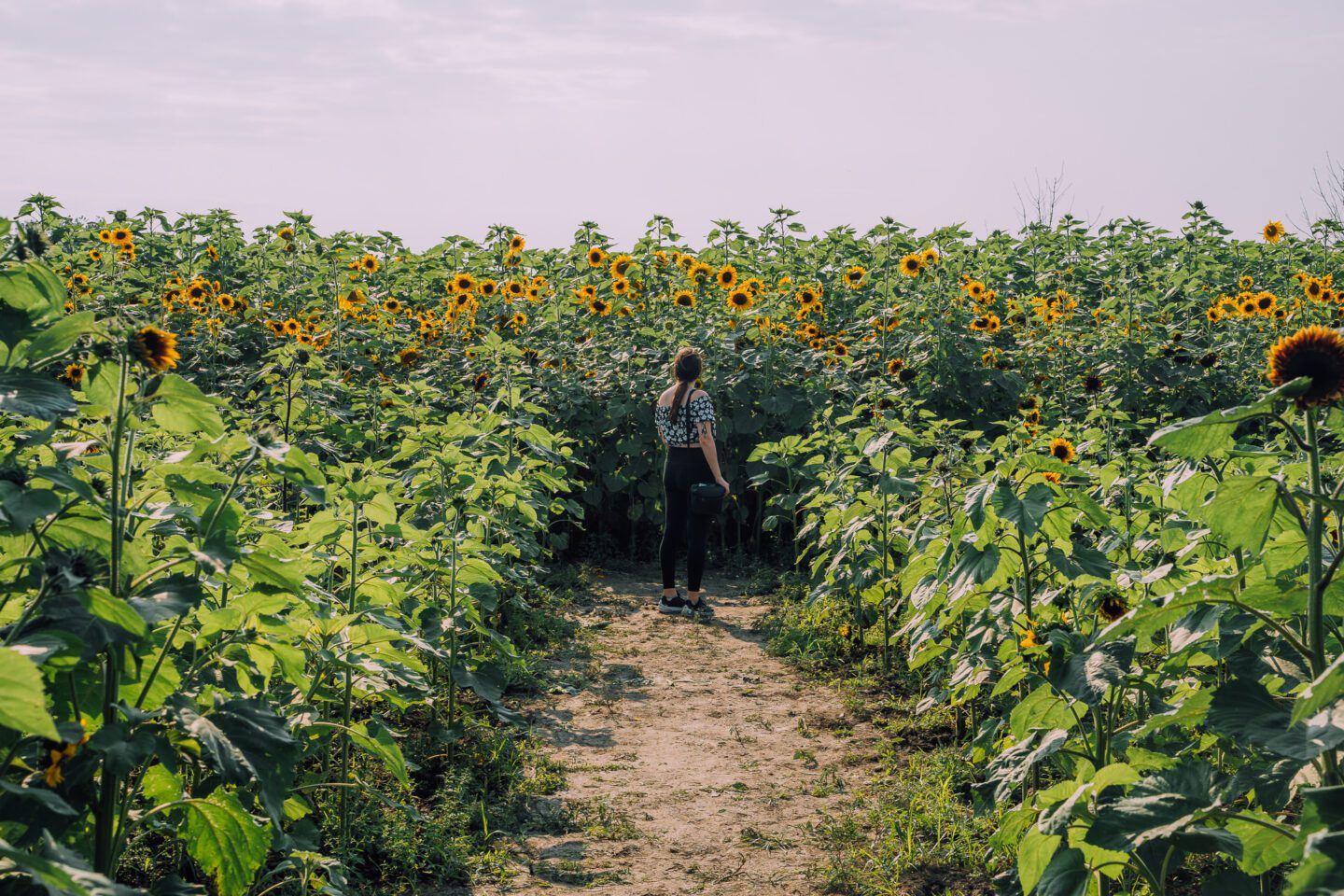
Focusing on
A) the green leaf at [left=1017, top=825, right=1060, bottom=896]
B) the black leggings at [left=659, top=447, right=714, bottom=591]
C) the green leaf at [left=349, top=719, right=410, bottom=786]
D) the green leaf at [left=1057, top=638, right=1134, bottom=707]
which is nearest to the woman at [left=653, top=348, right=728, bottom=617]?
the black leggings at [left=659, top=447, right=714, bottom=591]

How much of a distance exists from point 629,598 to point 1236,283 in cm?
800

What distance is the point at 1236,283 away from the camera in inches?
501

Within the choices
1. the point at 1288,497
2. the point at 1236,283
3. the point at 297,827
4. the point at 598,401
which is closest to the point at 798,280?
the point at 598,401

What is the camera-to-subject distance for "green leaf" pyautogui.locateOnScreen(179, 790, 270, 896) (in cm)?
255

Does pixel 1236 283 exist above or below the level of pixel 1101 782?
above

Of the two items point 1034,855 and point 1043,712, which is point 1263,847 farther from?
point 1043,712

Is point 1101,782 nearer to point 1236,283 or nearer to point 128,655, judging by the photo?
point 128,655

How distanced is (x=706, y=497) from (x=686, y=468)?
10.6 inches

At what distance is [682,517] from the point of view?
8492 millimetres

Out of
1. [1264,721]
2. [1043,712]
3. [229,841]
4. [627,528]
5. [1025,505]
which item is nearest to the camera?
[1264,721]

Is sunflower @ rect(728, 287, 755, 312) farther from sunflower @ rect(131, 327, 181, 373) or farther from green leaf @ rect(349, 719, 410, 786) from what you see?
sunflower @ rect(131, 327, 181, 373)

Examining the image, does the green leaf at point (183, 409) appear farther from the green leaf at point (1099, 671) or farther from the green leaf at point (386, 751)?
the green leaf at point (1099, 671)

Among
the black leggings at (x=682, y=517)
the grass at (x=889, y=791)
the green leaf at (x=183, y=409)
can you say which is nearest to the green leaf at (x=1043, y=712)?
the grass at (x=889, y=791)

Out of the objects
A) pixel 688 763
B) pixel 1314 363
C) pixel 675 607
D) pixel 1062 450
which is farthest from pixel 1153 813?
pixel 675 607
